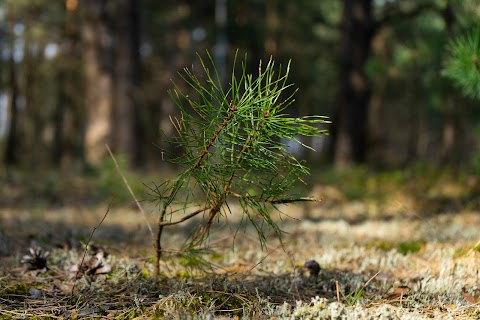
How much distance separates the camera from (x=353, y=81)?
10305 mm

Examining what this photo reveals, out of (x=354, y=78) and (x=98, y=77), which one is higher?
(x=354, y=78)

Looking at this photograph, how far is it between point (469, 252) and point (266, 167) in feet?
4.96

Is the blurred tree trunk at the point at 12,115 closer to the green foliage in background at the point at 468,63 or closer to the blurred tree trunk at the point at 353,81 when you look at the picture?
the blurred tree trunk at the point at 353,81

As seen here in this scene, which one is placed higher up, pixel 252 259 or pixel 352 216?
pixel 252 259

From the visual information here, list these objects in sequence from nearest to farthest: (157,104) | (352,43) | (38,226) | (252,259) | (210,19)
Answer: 1. (252,259)
2. (38,226)
3. (352,43)
4. (210,19)
5. (157,104)

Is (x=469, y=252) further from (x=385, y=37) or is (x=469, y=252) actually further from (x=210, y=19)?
(x=385, y=37)

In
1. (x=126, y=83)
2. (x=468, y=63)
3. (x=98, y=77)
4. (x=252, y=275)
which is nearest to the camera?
(x=252, y=275)

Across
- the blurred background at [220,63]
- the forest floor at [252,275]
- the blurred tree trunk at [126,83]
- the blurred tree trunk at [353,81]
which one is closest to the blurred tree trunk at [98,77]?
the blurred background at [220,63]

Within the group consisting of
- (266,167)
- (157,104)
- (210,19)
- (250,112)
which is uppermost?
(210,19)

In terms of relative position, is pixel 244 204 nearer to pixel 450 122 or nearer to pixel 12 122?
pixel 450 122

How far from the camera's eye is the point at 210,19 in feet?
63.1

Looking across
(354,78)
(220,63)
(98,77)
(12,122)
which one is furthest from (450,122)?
(12,122)

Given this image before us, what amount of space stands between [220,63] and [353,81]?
296 inches

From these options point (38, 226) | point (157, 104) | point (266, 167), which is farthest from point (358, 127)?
point (157, 104)
